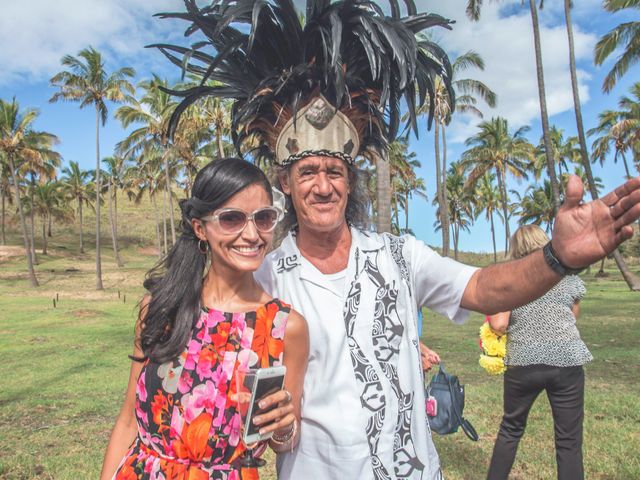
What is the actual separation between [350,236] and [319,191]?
0.97ft

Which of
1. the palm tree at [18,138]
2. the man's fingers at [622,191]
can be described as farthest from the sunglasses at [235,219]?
the palm tree at [18,138]

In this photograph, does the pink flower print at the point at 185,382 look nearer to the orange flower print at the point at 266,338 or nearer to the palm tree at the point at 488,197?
the orange flower print at the point at 266,338

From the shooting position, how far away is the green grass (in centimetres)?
497

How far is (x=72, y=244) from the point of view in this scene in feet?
180

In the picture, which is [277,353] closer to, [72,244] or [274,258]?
[274,258]

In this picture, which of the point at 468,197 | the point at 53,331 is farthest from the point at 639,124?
the point at 53,331

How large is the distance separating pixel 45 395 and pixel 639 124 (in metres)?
32.7

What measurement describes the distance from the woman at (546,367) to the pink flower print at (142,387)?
124 inches

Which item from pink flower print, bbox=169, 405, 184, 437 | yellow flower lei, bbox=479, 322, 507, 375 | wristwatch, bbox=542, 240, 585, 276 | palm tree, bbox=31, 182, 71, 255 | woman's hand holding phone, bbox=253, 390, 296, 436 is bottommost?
yellow flower lei, bbox=479, 322, 507, 375

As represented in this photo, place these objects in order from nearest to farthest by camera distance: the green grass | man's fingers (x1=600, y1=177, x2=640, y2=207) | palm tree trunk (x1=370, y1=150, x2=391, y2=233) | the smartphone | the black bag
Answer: man's fingers (x1=600, y1=177, x2=640, y2=207)
the smartphone
the black bag
the green grass
palm tree trunk (x1=370, y1=150, x2=391, y2=233)

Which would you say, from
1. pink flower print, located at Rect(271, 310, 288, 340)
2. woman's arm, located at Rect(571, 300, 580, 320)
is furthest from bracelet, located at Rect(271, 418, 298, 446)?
woman's arm, located at Rect(571, 300, 580, 320)

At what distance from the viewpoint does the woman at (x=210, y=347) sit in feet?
6.38

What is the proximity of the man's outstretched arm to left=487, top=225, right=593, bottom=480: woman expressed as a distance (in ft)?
7.27

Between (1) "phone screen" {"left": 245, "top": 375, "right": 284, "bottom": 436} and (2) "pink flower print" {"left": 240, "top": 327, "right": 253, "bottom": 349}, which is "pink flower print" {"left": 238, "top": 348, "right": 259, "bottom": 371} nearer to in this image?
(2) "pink flower print" {"left": 240, "top": 327, "right": 253, "bottom": 349}
